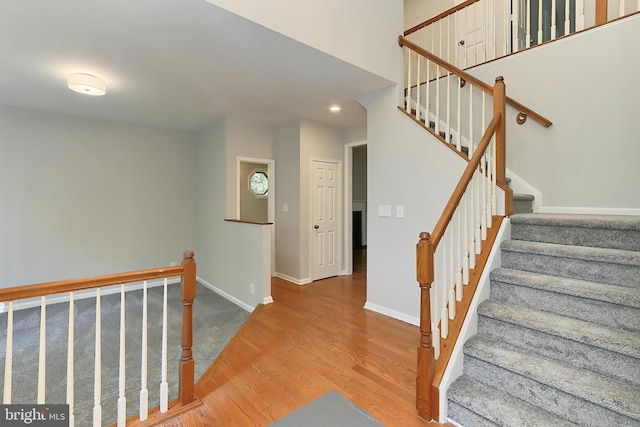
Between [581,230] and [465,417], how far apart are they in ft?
4.86

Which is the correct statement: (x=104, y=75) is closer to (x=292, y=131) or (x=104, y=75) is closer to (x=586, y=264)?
(x=292, y=131)

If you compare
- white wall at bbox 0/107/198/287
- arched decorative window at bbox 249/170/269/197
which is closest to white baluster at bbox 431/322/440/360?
white wall at bbox 0/107/198/287

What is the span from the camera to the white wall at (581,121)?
2402 millimetres

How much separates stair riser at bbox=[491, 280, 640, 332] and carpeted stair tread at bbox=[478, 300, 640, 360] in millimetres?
37

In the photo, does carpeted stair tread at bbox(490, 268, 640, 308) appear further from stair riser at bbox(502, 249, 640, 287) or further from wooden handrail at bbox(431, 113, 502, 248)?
wooden handrail at bbox(431, 113, 502, 248)

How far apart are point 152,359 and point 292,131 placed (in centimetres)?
341

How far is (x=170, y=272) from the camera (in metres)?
1.80

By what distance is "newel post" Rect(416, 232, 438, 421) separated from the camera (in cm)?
161

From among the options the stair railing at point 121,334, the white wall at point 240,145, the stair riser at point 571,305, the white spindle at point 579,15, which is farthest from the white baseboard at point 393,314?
the white spindle at point 579,15

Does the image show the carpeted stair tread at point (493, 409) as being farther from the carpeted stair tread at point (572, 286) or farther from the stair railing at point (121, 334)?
the stair railing at point (121, 334)

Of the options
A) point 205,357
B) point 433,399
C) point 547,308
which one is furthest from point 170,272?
point 547,308

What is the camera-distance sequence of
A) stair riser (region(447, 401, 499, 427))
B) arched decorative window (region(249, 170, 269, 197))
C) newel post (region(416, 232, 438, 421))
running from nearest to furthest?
stair riser (region(447, 401, 499, 427)), newel post (region(416, 232, 438, 421)), arched decorative window (region(249, 170, 269, 197))

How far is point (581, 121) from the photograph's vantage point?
2.61 m

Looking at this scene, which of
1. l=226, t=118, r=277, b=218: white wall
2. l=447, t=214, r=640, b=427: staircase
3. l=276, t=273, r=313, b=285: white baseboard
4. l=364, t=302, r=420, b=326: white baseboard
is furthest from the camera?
l=276, t=273, r=313, b=285: white baseboard
